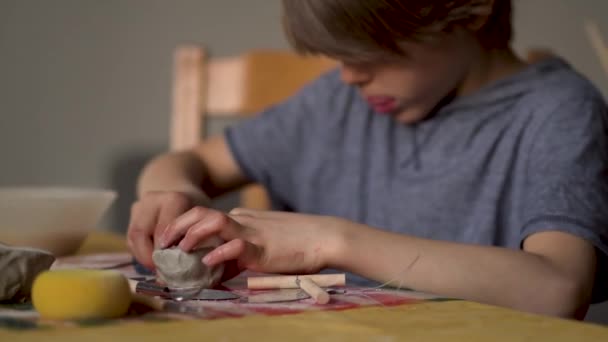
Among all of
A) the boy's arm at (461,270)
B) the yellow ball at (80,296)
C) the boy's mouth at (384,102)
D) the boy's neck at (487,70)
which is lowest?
the boy's arm at (461,270)

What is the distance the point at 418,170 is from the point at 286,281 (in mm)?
519

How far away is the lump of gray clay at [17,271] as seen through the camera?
57 cm

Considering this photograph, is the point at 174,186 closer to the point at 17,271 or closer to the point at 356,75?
the point at 356,75

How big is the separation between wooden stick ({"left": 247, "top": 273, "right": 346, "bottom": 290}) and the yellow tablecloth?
89 millimetres

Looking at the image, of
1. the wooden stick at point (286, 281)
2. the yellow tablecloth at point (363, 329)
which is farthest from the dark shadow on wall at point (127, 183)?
the yellow tablecloth at point (363, 329)

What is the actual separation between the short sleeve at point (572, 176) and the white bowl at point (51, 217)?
0.48m

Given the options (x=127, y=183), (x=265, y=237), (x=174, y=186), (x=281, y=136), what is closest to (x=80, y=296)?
(x=265, y=237)

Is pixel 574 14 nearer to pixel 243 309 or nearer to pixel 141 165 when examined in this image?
pixel 141 165

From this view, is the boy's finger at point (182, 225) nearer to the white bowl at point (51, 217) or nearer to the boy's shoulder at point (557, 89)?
the white bowl at point (51, 217)

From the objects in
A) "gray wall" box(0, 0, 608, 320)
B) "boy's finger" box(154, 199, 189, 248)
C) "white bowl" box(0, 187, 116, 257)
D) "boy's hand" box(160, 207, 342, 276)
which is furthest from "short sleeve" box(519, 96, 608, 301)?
"gray wall" box(0, 0, 608, 320)

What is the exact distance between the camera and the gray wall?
203 cm

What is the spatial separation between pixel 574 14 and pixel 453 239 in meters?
1.03

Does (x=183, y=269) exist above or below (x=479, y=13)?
below

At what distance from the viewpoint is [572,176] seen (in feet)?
2.95
